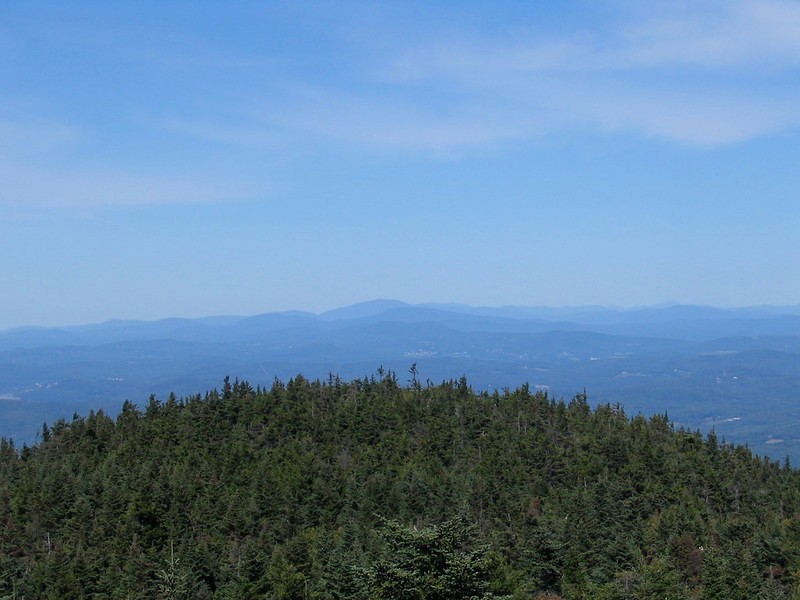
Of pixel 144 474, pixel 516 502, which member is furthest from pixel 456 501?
pixel 144 474

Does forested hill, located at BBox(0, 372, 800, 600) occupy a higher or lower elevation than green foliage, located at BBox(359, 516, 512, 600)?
lower

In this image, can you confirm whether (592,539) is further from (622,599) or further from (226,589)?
(226,589)

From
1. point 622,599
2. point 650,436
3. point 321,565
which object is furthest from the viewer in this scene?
point 650,436

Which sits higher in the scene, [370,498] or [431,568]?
[431,568]

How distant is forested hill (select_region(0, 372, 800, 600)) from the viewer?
66750 millimetres

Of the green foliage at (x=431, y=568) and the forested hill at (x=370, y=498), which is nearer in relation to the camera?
the green foliage at (x=431, y=568)

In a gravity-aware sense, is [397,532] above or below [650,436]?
above

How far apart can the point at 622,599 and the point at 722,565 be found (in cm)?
1239

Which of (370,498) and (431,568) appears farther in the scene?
(370,498)

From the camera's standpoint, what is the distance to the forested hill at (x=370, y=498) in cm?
6675

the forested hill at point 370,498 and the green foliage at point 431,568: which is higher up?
the green foliage at point 431,568

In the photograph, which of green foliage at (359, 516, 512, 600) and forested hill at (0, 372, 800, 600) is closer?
green foliage at (359, 516, 512, 600)

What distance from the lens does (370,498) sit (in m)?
93.1

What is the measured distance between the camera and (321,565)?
6806 centimetres
